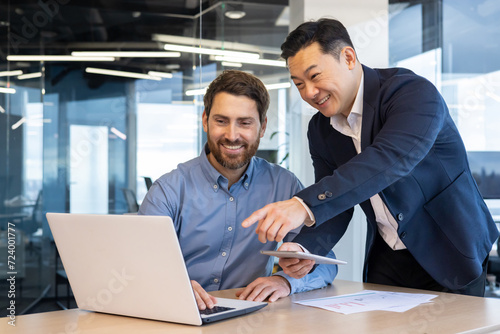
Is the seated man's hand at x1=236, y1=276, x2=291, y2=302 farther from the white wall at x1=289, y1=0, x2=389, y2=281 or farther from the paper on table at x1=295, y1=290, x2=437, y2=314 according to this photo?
the white wall at x1=289, y1=0, x2=389, y2=281

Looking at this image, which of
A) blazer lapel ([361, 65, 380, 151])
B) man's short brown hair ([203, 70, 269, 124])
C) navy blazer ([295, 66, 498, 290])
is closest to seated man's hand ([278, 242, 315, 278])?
navy blazer ([295, 66, 498, 290])

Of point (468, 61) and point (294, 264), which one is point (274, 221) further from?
point (468, 61)

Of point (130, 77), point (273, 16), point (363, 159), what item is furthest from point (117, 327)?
point (130, 77)

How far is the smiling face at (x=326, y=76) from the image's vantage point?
5.75ft

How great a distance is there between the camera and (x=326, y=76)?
1.76 meters

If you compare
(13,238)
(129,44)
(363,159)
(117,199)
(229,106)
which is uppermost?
(129,44)

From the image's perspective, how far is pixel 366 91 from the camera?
1.82 meters

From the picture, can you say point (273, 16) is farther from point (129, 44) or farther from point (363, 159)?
point (363, 159)

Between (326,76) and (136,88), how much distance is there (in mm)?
3707

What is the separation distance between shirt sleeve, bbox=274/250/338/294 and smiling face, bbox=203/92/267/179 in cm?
48

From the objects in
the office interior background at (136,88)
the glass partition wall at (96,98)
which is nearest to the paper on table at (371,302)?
the office interior background at (136,88)

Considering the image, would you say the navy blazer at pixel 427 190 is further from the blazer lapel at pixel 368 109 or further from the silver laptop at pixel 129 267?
the silver laptop at pixel 129 267

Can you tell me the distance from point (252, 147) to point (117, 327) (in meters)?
0.96

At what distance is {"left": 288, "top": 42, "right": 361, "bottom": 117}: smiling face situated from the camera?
69.1 inches
